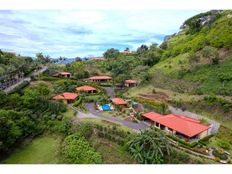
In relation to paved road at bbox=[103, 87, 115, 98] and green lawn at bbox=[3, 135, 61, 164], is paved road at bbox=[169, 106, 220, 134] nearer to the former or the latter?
paved road at bbox=[103, 87, 115, 98]

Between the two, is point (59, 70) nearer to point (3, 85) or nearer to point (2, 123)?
point (3, 85)

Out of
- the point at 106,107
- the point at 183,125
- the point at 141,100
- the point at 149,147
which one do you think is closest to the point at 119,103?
the point at 106,107

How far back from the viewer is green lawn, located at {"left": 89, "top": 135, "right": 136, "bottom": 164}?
9823 mm

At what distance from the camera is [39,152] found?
10.7m

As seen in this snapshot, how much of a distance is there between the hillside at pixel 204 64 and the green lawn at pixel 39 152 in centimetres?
1210

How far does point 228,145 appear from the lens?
37.3 feet

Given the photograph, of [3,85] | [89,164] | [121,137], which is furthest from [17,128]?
[3,85]

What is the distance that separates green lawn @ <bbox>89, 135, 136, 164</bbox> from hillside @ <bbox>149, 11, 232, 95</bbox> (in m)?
9.93

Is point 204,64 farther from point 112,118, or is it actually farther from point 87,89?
point 87,89

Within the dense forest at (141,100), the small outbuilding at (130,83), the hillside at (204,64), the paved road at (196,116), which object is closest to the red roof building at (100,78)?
the dense forest at (141,100)

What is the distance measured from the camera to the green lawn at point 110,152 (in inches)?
387

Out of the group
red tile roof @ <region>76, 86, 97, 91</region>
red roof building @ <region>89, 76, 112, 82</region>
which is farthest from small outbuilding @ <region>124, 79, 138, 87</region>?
red roof building @ <region>89, 76, 112, 82</region>

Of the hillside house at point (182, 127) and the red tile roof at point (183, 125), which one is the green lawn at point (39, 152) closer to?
the hillside house at point (182, 127)
